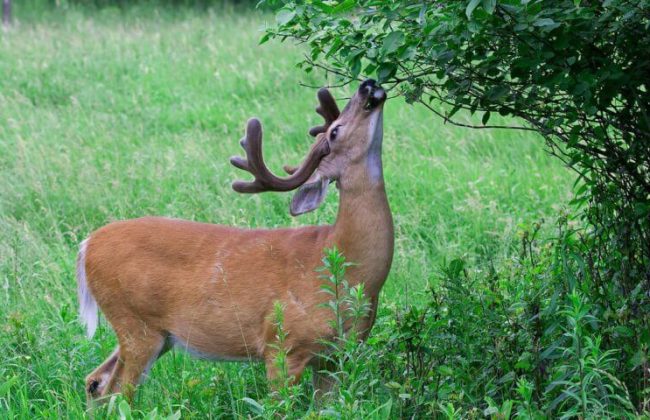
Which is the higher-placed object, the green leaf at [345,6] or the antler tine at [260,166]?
the green leaf at [345,6]

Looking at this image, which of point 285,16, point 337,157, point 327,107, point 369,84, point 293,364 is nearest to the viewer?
point 285,16

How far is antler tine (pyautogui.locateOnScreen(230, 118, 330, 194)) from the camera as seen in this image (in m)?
4.45

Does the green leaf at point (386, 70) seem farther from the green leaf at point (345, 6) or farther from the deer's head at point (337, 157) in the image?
the green leaf at point (345, 6)

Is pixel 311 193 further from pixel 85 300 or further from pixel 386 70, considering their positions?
pixel 85 300

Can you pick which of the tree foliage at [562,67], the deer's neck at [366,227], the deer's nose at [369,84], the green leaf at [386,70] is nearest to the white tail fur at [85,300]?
the deer's neck at [366,227]

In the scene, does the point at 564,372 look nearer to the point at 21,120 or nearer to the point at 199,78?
the point at 21,120

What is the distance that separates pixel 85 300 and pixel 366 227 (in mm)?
1363

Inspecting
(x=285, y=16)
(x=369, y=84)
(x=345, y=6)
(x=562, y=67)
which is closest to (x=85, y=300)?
(x=369, y=84)

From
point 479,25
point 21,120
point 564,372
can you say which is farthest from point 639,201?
point 21,120

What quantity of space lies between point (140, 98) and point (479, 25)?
753cm

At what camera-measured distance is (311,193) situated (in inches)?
178

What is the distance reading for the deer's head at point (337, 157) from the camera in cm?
443

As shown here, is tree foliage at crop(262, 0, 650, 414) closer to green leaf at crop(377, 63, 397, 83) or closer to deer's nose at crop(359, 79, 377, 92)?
green leaf at crop(377, 63, 397, 83)

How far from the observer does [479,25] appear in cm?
362
